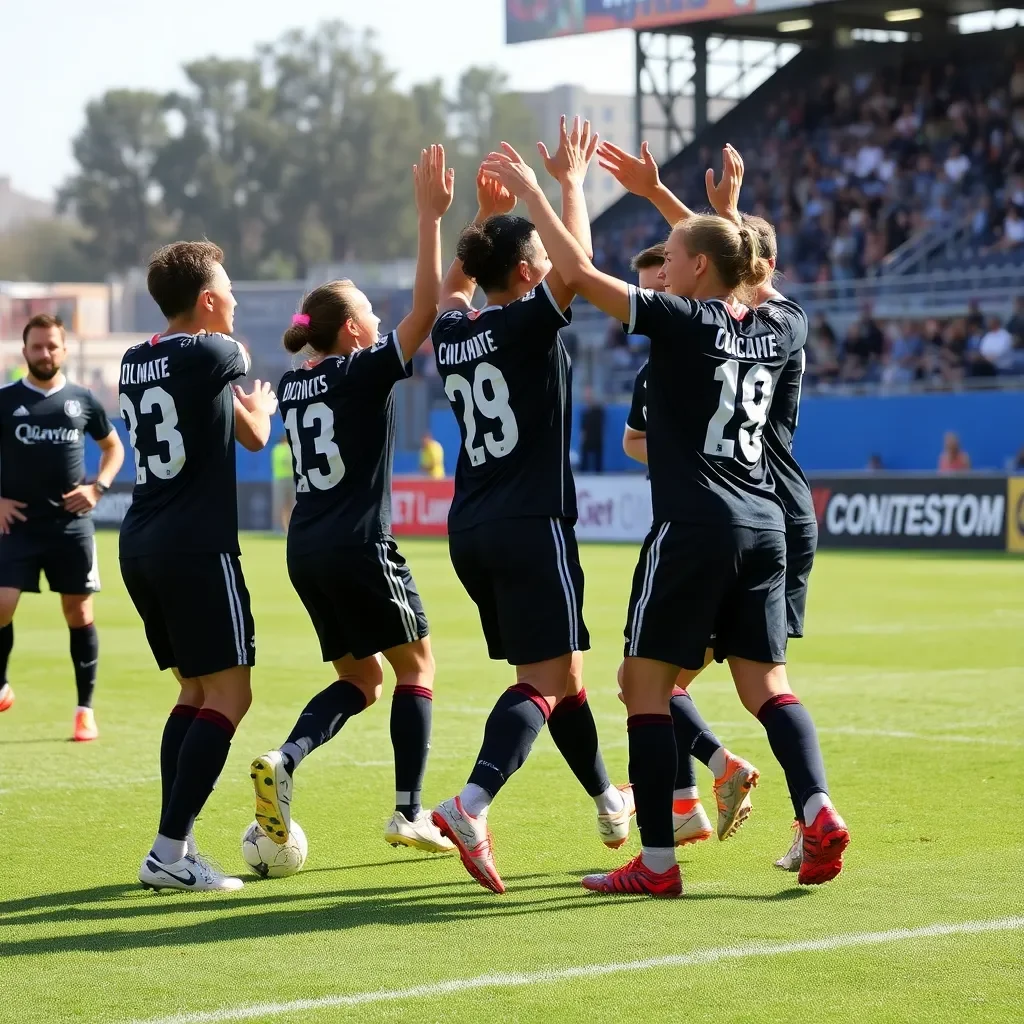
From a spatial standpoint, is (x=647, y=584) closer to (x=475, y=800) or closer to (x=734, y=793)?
(x=475, y=800)

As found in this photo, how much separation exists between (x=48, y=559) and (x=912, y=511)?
16.9 meters

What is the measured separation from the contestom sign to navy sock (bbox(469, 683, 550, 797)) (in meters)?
18.7

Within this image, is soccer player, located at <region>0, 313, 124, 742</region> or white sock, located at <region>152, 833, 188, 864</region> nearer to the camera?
white sock, located at <region>152, 833, 188, 864</region>

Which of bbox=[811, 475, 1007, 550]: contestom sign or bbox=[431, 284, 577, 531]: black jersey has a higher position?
bbox=[431, 284, 577, 531]: black jersey

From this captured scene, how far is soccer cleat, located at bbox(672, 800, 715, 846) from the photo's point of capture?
6191 millimetres

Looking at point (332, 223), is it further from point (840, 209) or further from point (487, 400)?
point (487, 400)

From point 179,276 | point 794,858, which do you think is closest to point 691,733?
point 794,858

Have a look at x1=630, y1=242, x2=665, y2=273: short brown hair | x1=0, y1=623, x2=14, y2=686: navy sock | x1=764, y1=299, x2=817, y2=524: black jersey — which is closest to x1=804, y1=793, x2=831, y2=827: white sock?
x1=764, y1=299, x2=817, y2=524: black jersey

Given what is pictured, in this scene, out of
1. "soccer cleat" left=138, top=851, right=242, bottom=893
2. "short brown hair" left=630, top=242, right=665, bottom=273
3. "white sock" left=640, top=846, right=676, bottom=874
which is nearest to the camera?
"white sock" left=640, top=846, right=676, bottom=874

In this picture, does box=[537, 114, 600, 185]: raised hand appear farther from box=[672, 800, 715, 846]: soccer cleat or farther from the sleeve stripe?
box=[672, 800, 715, 846]: soccer cleat

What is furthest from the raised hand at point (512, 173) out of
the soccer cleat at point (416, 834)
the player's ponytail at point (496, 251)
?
the soccer cleat at point (416, 834)

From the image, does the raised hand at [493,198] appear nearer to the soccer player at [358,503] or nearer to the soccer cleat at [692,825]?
the soccer player at [358,503]

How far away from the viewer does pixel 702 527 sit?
539 centimetres

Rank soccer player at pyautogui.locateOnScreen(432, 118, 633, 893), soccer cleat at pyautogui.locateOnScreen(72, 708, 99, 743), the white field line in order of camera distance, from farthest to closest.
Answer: soccer cleat at pyautogui.locateOnScreen(72, 708, 99, 743) < soccer player at pyautogui.locateOnScreen(432, 118, 633, 893) < the white field line
